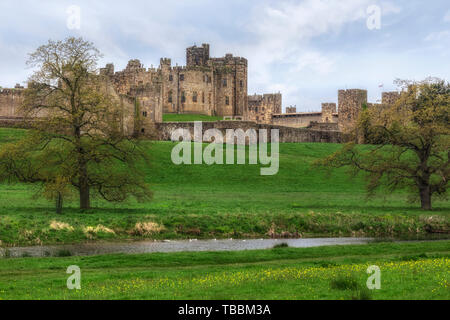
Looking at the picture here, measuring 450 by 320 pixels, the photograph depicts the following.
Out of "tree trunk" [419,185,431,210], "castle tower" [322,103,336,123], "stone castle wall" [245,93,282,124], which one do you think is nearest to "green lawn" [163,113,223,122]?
"castle tower" [322,103,336,123]

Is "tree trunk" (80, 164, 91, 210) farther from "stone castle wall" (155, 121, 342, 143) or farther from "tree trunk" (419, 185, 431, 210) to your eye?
"stone castle wall" (155, 121, 342, 143)

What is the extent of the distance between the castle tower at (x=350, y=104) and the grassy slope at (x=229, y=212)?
48.0m

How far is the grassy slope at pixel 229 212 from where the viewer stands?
30344mm

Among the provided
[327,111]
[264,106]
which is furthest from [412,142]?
[264,106]

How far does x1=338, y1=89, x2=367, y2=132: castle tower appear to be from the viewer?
102 metres

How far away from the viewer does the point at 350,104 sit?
103m

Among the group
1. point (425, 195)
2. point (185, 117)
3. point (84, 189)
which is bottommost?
point (425, 195)

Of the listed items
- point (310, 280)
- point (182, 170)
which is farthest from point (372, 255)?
point (182, 170)

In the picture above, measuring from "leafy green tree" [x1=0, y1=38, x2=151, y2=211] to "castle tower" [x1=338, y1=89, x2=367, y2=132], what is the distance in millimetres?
71302

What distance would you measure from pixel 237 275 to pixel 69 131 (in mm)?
21139

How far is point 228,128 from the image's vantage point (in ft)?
265

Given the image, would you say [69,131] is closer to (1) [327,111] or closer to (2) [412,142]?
(2) [412,142]

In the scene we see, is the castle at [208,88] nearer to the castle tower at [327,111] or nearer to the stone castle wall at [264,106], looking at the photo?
the castle tower at [327,111]

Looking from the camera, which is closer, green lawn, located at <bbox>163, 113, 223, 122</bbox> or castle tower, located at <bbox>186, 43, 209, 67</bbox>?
green lawn, located at <bbox>163, 113, 223, 122</bbox>
